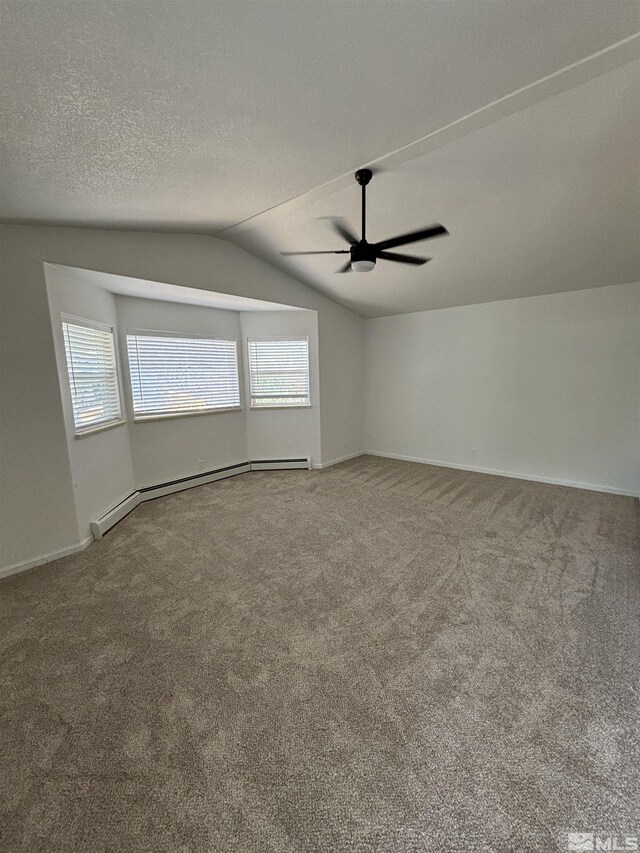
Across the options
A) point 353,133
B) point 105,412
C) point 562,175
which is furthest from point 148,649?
point 562,175

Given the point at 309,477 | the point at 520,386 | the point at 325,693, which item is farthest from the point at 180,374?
the point at 520,386

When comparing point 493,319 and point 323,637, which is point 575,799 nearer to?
point 323,637

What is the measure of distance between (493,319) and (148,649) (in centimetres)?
521

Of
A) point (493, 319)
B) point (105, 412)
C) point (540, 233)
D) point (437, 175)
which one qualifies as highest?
point (437, 175)

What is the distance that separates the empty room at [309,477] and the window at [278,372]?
1.68 ft

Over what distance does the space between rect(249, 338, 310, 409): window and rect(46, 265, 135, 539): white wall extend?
1.85 m

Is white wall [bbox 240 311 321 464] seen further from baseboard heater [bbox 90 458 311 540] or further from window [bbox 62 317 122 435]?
window [bbox 62 317 122 435]

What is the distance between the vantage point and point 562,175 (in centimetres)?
245

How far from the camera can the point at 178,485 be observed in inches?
178

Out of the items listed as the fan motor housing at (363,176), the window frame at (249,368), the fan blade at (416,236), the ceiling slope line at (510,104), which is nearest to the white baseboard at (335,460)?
the window frame at (249,368)

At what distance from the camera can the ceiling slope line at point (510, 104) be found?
164 centimetres

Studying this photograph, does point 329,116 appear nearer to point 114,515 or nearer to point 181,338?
point 181,338

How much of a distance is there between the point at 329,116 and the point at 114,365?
10.7ft

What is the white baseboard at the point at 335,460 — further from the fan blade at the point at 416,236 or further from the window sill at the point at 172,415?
the fan blade at the point at 416,236
